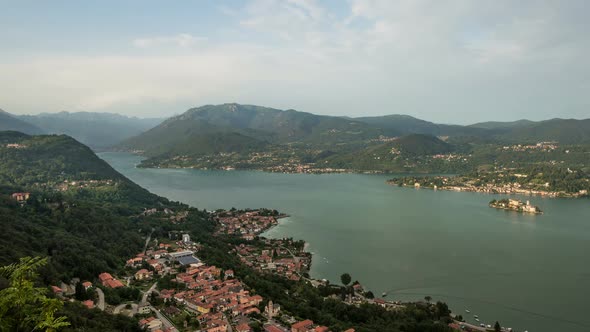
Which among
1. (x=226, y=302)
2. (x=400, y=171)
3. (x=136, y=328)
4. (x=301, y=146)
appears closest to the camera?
(x=136, y=328)

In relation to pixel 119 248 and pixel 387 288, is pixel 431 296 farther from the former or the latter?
pixel 119 248

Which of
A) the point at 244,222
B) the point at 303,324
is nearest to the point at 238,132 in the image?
the point at 244,222

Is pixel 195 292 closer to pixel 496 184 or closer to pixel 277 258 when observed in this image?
pixel 277 258

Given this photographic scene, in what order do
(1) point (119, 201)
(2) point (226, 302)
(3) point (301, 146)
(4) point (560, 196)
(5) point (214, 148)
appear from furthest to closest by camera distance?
(3) point (301, 146) < (5) point (214, 148) < (4) point (560, 196) < (1) point (119, 201) < (2) point (226, 302)

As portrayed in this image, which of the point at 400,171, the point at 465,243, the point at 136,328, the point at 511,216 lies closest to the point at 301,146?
the point at 400,171

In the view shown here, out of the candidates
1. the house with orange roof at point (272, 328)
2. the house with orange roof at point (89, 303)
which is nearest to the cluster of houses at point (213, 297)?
the house with orange roof at point (272, 328)

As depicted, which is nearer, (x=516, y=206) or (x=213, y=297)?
(x=213, y=297)

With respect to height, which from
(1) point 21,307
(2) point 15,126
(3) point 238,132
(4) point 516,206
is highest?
(3) point 238,132
